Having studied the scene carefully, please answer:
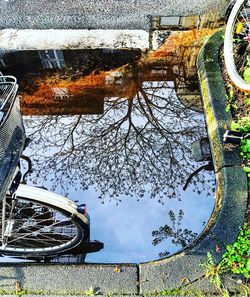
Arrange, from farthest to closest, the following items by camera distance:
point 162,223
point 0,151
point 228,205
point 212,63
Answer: point 212,63
point 162,223
point 228,205
point 0,151

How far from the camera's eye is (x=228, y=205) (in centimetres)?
450

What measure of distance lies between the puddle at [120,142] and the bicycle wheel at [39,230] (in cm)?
40

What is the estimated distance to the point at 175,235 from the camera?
16.0ft

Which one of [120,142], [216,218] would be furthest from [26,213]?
[216,218]

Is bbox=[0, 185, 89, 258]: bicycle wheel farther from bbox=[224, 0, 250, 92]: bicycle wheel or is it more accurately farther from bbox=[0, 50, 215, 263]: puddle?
bbox=[224, 0, 250, 92]: bicycle wheel

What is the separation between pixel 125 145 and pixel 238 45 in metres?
2.20

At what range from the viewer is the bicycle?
143 inches

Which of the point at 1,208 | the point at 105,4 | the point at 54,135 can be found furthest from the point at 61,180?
the point at 105,4

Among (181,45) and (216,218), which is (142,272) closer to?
(216,218)

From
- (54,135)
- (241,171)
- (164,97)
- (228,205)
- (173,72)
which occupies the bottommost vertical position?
(228,205)

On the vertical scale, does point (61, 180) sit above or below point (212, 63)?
below

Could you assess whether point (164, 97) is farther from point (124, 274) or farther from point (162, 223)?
point (124, 274)

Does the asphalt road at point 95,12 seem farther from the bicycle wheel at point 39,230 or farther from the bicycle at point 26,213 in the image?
the bicycle wheel at point 39,230

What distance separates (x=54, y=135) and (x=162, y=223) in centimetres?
195
